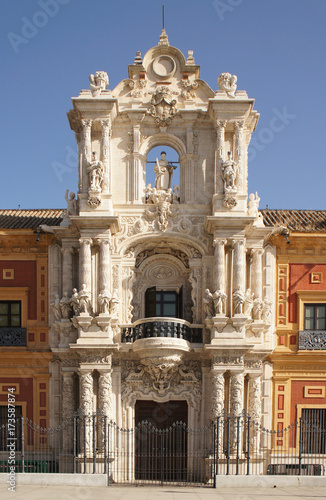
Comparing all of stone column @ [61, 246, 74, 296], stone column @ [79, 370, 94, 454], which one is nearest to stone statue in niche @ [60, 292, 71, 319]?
stone column @ [61, 246, 74, 296]

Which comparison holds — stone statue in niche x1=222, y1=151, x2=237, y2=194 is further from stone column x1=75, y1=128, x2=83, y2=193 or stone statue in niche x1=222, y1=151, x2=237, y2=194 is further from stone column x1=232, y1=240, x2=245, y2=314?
stone column x1=75, y1=128, x2=83, y2=193

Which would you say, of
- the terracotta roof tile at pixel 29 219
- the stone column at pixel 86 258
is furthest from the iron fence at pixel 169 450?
the terracotta roof tile at pixel 29 219

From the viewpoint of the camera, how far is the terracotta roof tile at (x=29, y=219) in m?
25.7

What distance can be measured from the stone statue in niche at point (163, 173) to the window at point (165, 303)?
12.2 feet

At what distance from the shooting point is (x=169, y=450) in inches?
935

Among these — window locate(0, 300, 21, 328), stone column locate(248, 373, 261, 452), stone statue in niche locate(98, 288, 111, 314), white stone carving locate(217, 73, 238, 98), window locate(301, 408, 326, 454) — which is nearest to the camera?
stone statue in niche locate(98, 288, 111, 314)

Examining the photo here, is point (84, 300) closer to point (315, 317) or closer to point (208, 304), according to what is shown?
point (208, 304)

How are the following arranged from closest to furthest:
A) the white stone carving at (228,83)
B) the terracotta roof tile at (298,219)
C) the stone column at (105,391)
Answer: the stone column at (105,391), the white stone carving at (228,83), the terracotta roof tile at (298,219)

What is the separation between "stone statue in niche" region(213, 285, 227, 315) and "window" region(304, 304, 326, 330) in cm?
362

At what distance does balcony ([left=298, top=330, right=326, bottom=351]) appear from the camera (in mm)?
24656

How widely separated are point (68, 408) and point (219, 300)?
6.33 meters

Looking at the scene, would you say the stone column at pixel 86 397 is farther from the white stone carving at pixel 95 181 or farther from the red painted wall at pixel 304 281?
the red painted wall at pixel 304 281

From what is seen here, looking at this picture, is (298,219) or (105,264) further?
(298,219)

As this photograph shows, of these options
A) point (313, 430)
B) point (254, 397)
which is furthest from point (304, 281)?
point (313, 430)
